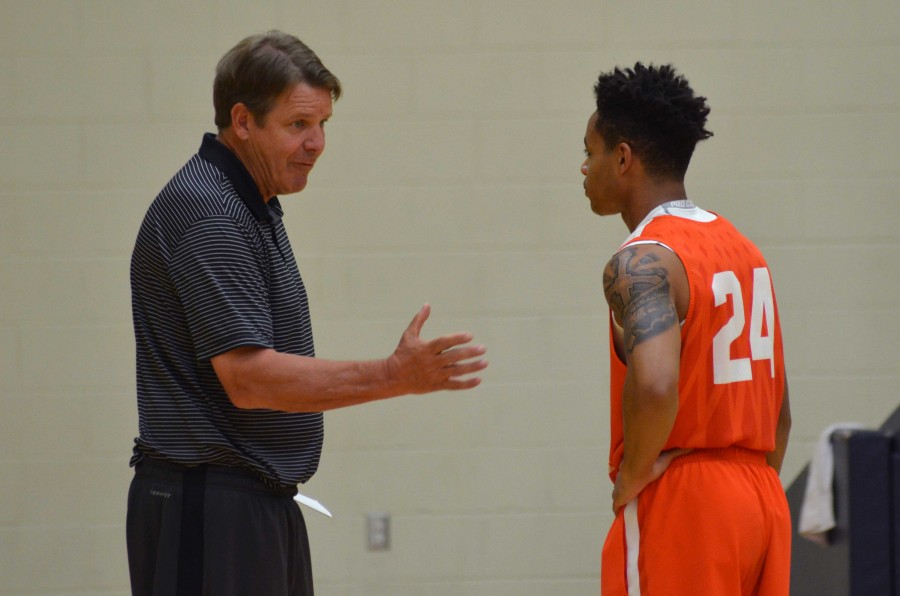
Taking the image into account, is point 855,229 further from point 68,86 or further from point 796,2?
point 68,86

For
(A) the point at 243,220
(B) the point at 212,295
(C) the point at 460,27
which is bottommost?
(B) the point at 212,295

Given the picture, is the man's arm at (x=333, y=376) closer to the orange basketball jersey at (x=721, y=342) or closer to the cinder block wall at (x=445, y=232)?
the orange basketball jersey at (x=721, y=342)

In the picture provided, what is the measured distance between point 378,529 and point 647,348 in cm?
211

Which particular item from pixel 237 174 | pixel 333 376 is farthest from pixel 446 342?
pixel 237 174

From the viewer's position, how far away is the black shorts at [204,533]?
1925 mm

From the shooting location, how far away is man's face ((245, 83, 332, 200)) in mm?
2047

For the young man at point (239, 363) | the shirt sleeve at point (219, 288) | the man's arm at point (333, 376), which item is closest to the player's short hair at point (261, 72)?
the young man at point (239, 363)

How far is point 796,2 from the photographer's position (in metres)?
3.83

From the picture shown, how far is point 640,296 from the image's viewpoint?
6.56 feet

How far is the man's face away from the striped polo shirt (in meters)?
0.06

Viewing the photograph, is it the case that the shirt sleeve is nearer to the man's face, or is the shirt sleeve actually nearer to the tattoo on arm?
the man's face

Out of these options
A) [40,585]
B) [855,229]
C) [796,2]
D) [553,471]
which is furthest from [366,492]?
[796,2]

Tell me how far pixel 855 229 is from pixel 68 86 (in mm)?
2865

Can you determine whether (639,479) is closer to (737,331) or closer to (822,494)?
(737,331)
